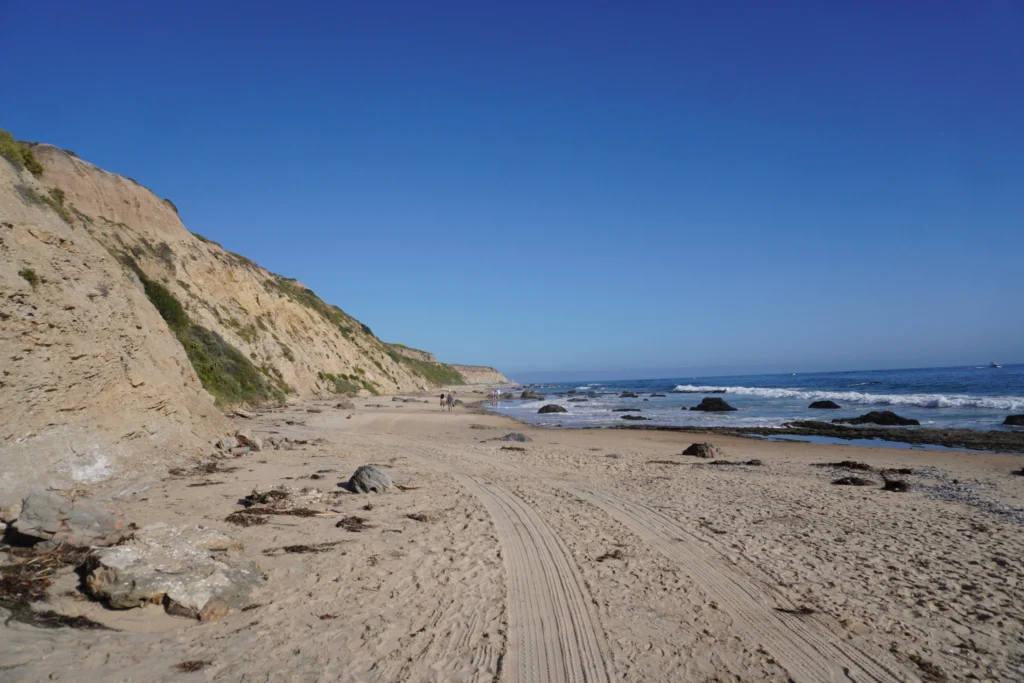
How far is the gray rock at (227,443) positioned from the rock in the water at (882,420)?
87.9 ft

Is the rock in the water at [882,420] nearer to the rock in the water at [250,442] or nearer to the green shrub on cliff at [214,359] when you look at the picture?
the rock in the water at [250,442]

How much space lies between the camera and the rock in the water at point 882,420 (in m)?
26.0

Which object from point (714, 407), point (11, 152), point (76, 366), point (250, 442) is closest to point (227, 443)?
point (250, 442)

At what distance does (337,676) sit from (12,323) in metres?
7.80

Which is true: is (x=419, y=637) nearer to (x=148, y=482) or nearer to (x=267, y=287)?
(x=148, y=482)

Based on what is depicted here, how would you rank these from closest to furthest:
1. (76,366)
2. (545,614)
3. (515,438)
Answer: (545,614), (76,366), (515,438)

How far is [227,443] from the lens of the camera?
12820 millimetres

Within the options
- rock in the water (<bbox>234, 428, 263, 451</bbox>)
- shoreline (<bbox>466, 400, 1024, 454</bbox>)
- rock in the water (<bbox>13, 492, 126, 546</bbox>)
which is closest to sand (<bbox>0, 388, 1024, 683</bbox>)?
rock in the water (<bbox>13, 492, 126, 546</bbox>)

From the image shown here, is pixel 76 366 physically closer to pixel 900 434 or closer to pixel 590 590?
pixel 590 590

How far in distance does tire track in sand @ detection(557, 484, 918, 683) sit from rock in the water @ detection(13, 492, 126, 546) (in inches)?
259

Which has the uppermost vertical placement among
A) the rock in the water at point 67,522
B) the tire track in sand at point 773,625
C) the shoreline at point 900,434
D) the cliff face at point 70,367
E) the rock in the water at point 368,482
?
the cliff face at point 70,367

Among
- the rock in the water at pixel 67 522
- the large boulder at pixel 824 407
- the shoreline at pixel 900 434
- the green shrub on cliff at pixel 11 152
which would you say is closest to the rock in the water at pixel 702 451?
the shoreline at pixel 900 434

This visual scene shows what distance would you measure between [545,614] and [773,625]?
218 cm

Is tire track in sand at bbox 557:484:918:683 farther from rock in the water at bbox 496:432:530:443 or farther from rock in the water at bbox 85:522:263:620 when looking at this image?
rock in the water at bbox 496:432:530:443
